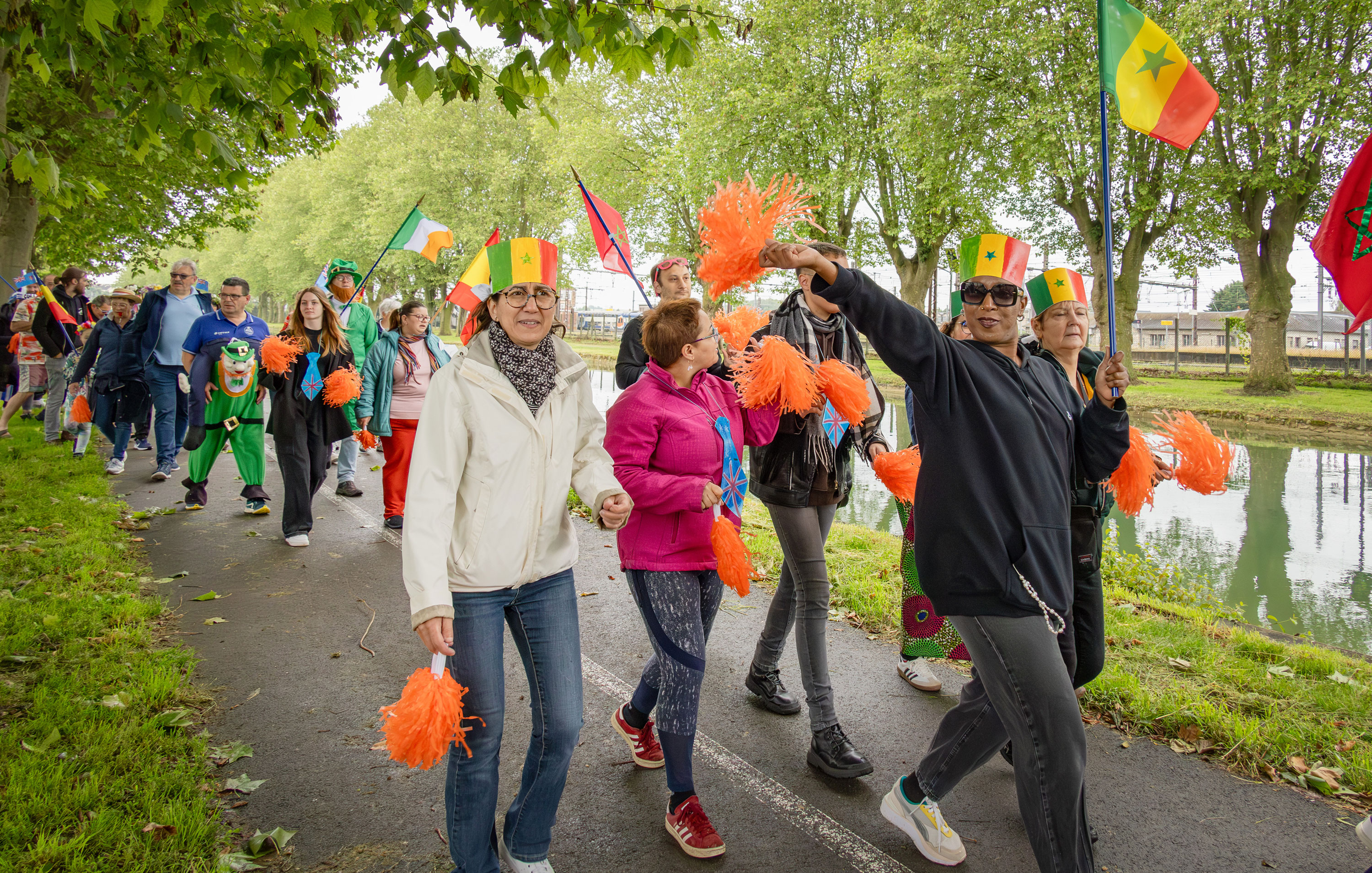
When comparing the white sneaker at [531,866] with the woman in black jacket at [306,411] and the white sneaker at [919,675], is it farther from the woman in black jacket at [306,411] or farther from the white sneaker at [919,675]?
the woman in black jacket at [306,411]

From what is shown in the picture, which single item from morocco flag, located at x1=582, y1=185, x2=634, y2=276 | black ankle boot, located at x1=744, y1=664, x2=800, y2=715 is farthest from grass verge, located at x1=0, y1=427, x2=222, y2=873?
morocco flag, located at x1=582, y1=185, x2=634, y2=276

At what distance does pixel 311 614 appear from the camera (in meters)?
5.50

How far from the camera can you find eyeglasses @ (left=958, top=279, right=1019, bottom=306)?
285 cm

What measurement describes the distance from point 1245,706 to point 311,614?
5.52m

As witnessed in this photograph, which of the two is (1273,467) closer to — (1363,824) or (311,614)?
(1363,824)

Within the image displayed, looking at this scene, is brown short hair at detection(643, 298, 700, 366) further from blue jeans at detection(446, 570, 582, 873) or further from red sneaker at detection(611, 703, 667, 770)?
red sneaker at detection(611, 703, 667, 770)

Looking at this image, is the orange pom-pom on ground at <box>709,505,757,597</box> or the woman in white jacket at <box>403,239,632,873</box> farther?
the orange pom-pom on ground at <box>709,505,757,597</box>

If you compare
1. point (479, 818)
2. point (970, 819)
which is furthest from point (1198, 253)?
point (479, 818)

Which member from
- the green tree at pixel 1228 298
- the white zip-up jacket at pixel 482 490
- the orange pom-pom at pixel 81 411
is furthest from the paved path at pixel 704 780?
the green tree at pixel 1228 298

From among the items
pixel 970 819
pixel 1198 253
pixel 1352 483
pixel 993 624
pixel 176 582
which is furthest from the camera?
pixel 1198 253

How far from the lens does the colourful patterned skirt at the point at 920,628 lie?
4.39m

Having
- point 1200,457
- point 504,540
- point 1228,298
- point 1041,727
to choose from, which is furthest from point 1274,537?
point 1228,298

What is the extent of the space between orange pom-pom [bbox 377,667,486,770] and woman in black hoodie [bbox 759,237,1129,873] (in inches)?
59.5

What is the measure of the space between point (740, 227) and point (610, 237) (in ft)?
9.29
